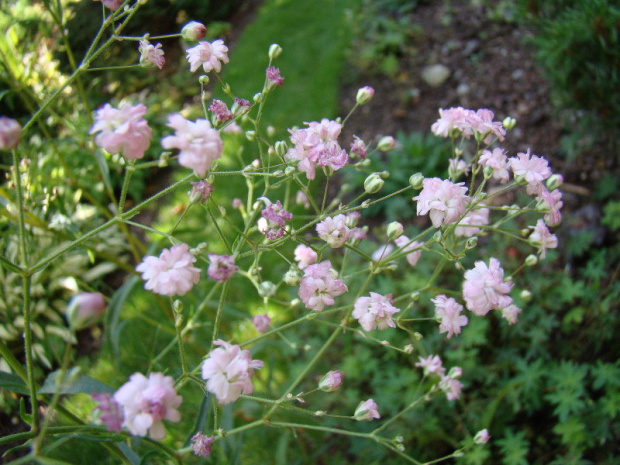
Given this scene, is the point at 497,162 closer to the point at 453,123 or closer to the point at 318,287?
the point at 453,123

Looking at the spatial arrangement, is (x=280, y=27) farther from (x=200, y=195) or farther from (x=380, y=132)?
(x=200, y=195)

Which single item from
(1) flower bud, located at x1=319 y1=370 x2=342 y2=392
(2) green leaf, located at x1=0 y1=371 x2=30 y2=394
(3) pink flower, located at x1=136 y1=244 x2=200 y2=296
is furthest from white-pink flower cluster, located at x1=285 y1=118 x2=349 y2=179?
(2) green leaf, located at x1=0 y1=371 x2=30 y2=394

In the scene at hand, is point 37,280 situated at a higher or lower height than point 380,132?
higher

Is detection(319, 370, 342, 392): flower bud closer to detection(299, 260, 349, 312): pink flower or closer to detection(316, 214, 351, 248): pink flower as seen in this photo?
detection(299, 260, 349, 312): pink flower

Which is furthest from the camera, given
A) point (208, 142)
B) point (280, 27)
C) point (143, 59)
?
point (280, 27)

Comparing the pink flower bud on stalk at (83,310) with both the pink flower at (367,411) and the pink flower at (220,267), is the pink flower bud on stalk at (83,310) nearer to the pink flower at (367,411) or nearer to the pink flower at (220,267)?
the pink flower at (220,267)

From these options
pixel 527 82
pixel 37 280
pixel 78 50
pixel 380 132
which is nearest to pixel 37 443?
pixel 37 280
